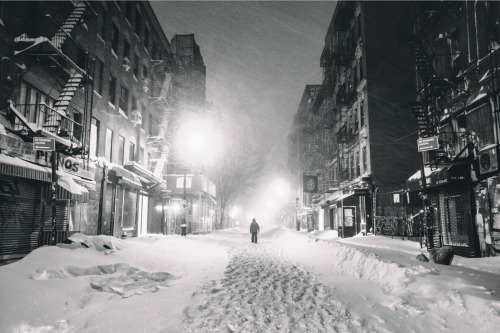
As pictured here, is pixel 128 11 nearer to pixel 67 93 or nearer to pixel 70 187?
pixel 67 93

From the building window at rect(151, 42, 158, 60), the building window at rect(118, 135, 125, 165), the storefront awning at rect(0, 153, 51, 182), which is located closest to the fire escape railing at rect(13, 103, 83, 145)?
the storefront awning at rect(0, 153, 51, 182)

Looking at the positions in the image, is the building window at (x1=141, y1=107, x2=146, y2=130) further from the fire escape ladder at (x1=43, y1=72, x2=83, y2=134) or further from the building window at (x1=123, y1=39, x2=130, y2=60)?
the fire escape ladder at (x1=43, y1=72, x2=83, y2=134)

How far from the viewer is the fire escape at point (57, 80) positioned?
12133 millimetres

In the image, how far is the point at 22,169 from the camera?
1130 centimetres

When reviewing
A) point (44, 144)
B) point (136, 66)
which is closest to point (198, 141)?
point (136, 66)

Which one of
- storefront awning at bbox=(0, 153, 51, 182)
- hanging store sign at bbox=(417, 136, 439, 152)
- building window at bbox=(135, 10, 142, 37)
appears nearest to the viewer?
storefront awning at bbox=(0, 153, 51, 182)

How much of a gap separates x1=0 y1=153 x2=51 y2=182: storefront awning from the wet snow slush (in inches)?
291

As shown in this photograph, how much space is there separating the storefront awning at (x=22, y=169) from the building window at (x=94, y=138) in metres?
5.61

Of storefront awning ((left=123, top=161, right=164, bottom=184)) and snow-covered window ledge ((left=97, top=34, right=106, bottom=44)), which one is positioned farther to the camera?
storefront awning ((left=123, top=161, right=164, bottom=184))

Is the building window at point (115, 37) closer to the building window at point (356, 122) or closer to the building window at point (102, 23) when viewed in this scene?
the building window at point (102, 23)

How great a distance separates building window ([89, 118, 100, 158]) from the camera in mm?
18281

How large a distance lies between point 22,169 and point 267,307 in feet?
31.2

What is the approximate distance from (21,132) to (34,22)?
4707mm

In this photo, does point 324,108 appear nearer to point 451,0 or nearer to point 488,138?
point 451,0
